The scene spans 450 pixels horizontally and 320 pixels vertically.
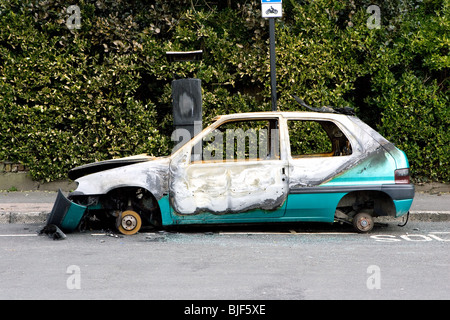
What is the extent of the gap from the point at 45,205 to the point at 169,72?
328 centimetres

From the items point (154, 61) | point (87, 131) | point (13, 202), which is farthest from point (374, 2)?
point (13, 202)

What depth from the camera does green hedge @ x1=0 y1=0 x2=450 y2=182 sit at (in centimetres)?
1157

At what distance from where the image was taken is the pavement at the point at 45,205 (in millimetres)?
9453

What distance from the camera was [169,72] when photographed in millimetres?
11828

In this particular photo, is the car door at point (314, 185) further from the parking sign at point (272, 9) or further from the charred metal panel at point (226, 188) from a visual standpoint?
the parking sign at point (272, 9)

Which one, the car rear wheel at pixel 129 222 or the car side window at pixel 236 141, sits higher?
the car side window at pixel 236 141

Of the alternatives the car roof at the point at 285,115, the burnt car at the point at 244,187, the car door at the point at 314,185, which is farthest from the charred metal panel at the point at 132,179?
the car door at the point at 314,185

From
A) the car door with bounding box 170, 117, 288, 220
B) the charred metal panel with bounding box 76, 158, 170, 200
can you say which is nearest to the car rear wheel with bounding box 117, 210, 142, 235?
the charred metal panel with bounding box 76, 158, 170, 200

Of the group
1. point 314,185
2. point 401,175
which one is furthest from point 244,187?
point 401,175

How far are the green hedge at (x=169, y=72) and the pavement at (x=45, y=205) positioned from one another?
29 cm

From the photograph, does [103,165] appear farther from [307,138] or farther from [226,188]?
[307,138]

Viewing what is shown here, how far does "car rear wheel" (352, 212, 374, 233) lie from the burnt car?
12 mm

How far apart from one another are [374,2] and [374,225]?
16.0 feet
